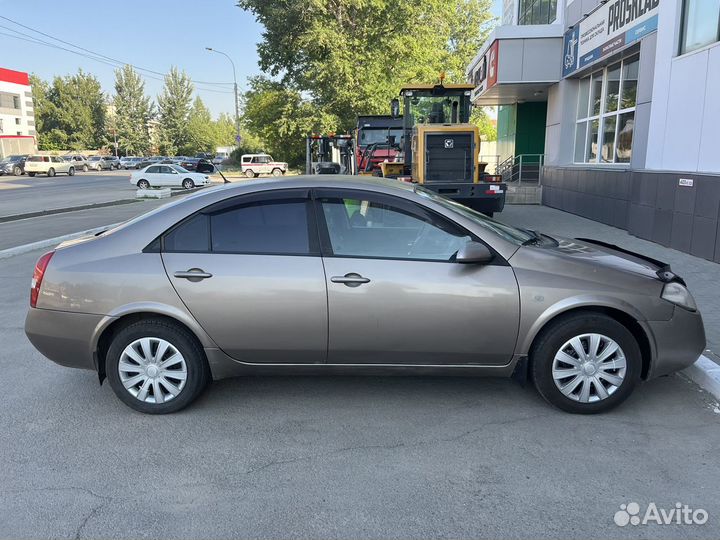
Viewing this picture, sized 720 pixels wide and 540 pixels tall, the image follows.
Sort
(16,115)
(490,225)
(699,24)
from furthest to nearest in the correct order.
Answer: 1. (16,115)
2. (699,24)
3. (490,225)

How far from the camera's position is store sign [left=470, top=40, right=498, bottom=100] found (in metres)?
17.6

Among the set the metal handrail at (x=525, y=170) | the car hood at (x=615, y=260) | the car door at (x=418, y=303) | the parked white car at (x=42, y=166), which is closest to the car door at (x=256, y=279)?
the car door at (x=418, y=303)

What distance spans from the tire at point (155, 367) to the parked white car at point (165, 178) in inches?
1150

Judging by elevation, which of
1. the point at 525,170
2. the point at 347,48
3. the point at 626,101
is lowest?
the point at 525,170

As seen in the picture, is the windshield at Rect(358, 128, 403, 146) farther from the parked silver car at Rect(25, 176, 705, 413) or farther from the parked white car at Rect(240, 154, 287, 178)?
the parked white car at Rect(240, 154, 287, 178)

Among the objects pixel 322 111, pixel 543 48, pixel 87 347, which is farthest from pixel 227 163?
pixel 87 347

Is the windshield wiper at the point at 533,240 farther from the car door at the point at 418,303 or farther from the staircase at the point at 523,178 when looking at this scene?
the staircase at the point at 523,178

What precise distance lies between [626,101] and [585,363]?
11609 millimetres

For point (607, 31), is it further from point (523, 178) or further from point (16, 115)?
point (16, 115)

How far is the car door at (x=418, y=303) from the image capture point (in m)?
3.66

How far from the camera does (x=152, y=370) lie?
3816 mm

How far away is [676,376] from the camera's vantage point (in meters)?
4.49

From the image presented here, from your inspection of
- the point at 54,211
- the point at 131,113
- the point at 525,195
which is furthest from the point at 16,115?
the point at 525,195

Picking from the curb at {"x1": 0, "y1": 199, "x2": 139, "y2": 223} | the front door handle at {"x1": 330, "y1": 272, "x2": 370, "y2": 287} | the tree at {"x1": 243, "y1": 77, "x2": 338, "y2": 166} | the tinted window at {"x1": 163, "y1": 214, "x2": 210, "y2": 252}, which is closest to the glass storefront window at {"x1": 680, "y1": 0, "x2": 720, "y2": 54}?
the front door handle at {"x1": 330, "y1": 272, "x2": 370, "y2": 287}
